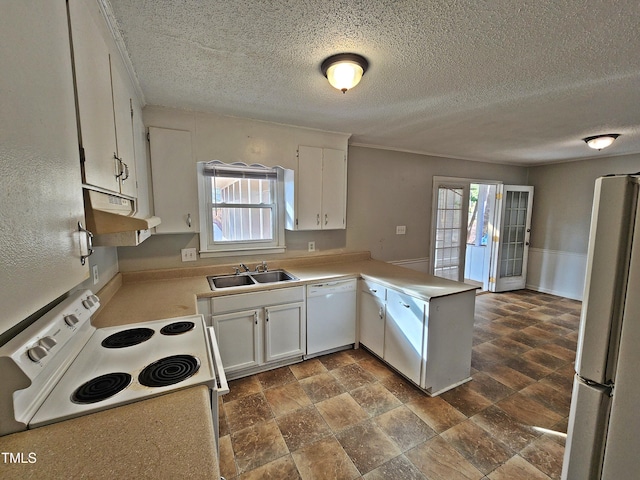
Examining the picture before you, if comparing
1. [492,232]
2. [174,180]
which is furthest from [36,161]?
[492,232]

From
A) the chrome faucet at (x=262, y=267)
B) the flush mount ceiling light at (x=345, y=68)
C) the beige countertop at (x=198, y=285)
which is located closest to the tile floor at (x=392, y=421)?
the beige countertop at (x=198, y=285)

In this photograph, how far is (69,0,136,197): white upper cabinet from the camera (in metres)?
0.91

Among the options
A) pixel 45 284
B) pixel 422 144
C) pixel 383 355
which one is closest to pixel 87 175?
pixel 45 284

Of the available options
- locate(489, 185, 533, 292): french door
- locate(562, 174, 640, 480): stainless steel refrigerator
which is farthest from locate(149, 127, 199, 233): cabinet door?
locate(489, 185, 533, 292): french door

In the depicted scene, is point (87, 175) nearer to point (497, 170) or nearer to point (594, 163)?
point (497, 170)

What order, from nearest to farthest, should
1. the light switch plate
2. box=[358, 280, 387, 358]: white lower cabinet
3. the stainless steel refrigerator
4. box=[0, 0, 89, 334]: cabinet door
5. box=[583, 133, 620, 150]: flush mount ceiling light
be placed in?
1. box=[0, 0, 89, 334]: cabinet door
2. the stainless steel refrigerator
3. the light switch plate
4. box=[358, 280, 387, 358]: white lower cabinet
5. box=[583, 133, 620, 150]: flush mount ceiling light

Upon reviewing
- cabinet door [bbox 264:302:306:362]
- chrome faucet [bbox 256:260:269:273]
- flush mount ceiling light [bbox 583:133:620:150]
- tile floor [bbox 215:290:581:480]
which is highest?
flush mount ceiling light [bbox 583:133:620:150]

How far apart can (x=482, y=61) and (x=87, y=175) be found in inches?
78.6

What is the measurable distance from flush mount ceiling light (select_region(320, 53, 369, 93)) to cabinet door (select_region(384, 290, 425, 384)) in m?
1.63

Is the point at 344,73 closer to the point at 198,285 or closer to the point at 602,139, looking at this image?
the point at 198,285

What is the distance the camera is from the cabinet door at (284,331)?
2.42 m

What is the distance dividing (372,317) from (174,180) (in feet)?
7.18

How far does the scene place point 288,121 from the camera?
2615 millimetres

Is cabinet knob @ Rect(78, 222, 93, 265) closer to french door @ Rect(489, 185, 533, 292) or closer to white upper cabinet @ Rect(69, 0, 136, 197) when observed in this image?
white upper cabinet @ Rect(69, 0, 136, 197)
